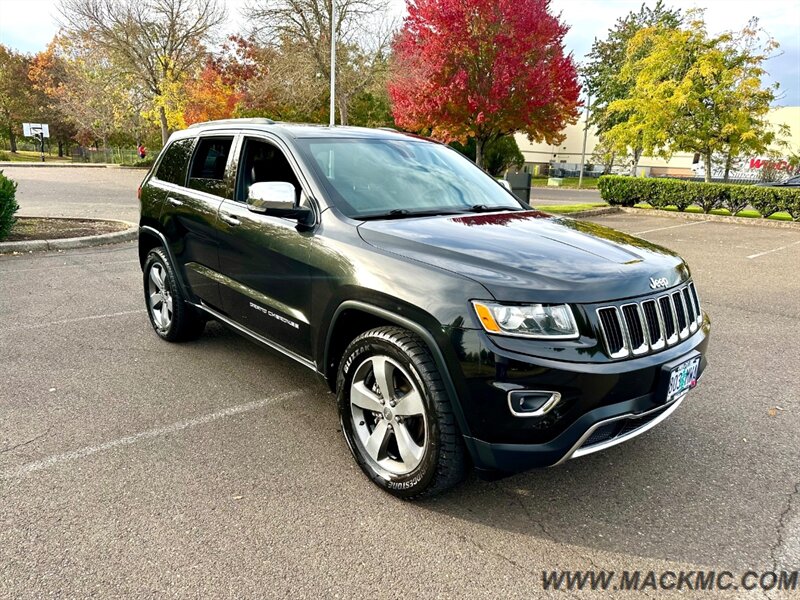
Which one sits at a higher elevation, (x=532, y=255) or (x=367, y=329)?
(x=532, y=255)

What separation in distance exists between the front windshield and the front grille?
131 cm

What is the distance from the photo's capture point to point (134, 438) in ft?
11.3

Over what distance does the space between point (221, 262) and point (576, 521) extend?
2.79 m

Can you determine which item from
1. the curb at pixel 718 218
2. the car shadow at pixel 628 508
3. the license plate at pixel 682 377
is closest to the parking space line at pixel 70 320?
the car shadow at pixel 628 508

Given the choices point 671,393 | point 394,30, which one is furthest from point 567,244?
point 394,30

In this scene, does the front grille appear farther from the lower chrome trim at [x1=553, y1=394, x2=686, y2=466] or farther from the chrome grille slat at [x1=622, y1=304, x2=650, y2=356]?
the lower chrome trim at [x1=553, y1=394, x2=686, y2=466]

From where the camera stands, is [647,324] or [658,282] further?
[658,282]

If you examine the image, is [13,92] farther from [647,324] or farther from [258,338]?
[647,324]

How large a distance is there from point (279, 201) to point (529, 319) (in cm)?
151

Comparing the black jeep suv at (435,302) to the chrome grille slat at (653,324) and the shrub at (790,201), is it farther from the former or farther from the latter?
the shrub at (790,201)

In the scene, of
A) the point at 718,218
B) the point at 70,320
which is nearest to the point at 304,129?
the point at 70,320

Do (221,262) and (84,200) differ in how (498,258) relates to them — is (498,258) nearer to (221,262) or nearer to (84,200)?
(221,262)

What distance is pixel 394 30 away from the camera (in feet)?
85.7

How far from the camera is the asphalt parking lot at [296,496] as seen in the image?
2.40 m
